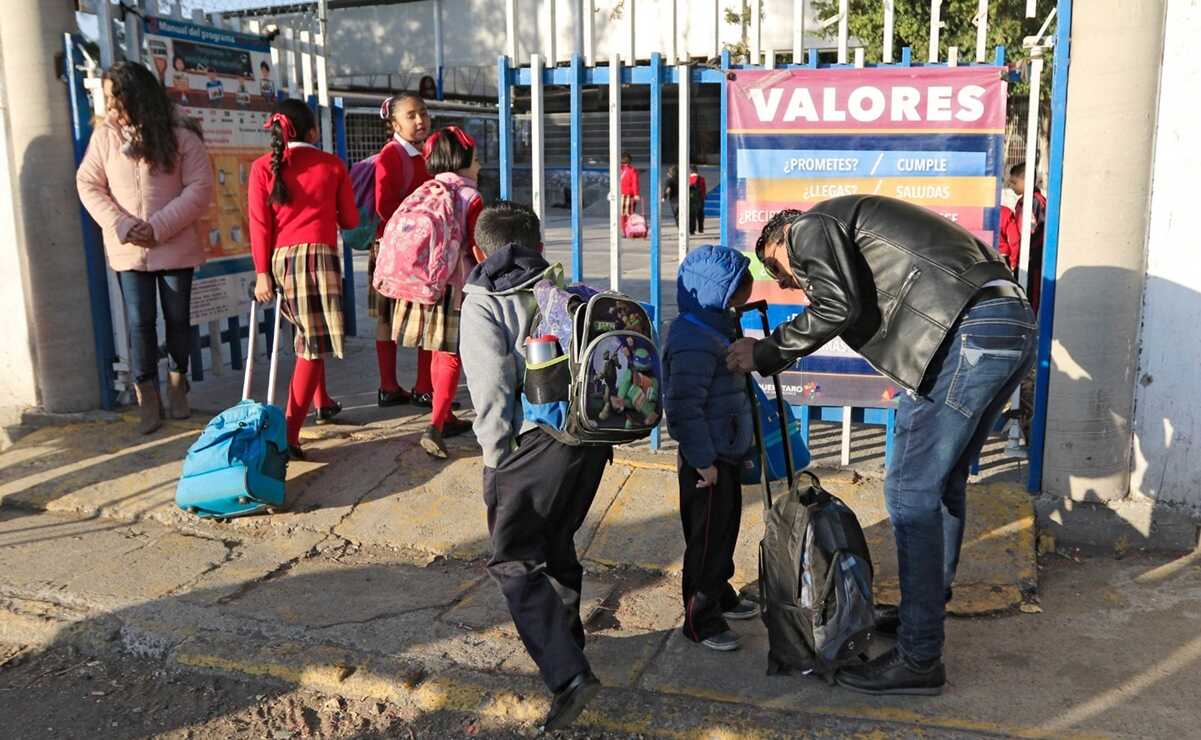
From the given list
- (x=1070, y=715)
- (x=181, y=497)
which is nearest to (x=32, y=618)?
(x=181, y=497)

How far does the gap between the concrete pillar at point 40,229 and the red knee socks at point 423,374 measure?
185 centimetres

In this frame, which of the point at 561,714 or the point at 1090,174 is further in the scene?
the point at 1090,174

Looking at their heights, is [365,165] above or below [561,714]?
above

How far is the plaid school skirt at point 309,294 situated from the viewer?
541 centimetres

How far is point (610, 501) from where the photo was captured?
197 inches

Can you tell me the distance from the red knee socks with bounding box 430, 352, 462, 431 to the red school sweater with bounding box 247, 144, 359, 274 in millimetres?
851

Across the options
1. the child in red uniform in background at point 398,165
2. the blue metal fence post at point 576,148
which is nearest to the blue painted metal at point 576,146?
the blue metal fence post at point 576,148

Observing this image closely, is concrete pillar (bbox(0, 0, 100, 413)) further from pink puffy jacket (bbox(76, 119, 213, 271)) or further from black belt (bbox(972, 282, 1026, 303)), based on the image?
black belt (bbox(972, 282, 1026, 303))

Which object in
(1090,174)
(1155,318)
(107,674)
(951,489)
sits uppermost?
(1090,174)

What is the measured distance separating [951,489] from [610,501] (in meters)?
1.81

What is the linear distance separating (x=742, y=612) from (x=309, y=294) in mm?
2758

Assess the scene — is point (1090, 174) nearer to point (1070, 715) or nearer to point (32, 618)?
point (1070, 715)

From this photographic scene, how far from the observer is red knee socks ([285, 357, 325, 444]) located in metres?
5.43

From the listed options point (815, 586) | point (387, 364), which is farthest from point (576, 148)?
point (815, 586)
